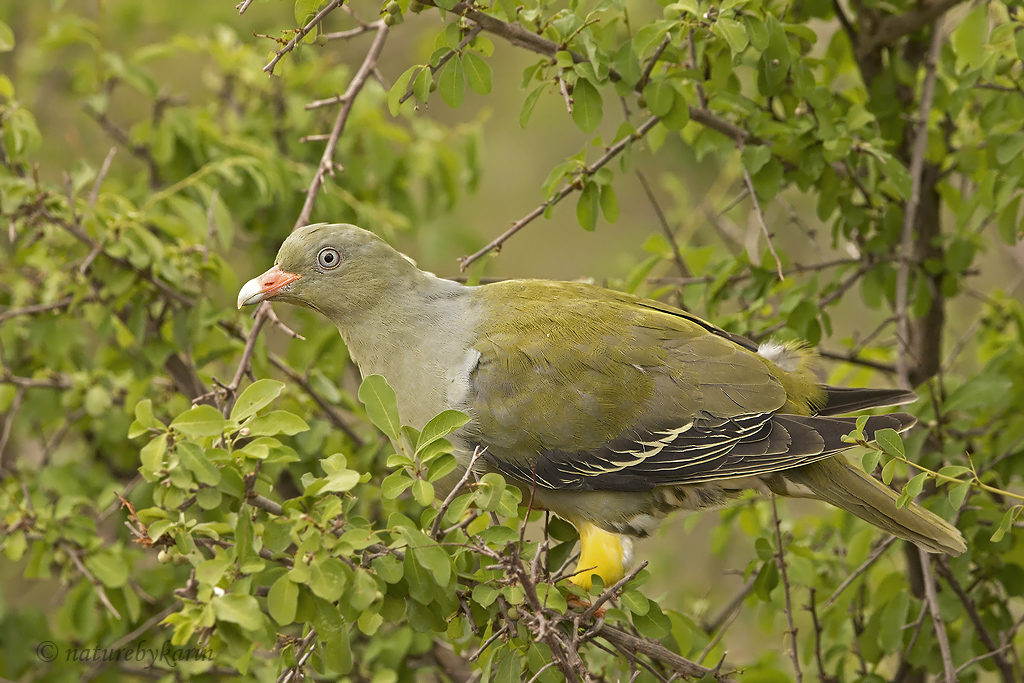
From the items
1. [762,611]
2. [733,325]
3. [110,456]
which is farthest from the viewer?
[110,456]

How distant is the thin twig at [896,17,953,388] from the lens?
3.31m

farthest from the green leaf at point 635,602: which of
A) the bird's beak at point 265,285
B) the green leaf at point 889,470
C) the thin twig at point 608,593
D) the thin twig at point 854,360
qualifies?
the thin twig at point 854,360

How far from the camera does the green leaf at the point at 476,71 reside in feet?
8.84

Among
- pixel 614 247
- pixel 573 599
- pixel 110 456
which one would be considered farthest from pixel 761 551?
pixel 614 247

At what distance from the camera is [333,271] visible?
10.5 feet

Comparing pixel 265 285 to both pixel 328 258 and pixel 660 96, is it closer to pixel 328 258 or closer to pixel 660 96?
pixel 328 258

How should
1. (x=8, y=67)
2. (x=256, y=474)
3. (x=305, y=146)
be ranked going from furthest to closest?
(x=8, y=67) < (x=305, y=146) < (x=256, y=474)

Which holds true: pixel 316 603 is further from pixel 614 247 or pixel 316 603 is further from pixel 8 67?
pixel 614 247

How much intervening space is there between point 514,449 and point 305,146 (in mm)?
2215

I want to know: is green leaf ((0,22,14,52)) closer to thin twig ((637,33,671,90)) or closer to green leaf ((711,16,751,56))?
thin twig ((637,33,671,90))

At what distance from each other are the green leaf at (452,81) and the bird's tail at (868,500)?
1.56m

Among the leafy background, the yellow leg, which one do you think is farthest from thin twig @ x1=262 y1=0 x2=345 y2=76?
the yellow leg

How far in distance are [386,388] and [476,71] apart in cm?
94

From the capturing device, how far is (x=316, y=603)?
6.73 ft
